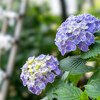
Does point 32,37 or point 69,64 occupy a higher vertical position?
point 69,64

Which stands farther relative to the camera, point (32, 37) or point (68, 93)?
point (32, 37)

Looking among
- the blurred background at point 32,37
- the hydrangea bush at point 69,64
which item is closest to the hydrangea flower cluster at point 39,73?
the hydrangea bush at point 69,64

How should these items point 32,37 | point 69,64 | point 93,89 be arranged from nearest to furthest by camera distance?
point 93,89, point 69,64, point 32,37

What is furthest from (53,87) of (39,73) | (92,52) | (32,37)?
(32,37)

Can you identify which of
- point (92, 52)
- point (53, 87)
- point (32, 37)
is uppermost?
point (92, 52)

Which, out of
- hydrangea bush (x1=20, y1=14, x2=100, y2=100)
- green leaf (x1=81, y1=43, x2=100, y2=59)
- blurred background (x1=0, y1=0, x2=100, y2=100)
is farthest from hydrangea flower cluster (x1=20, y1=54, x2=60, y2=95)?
blurred background (x1=0, y1=0, x2=100, y2=100)

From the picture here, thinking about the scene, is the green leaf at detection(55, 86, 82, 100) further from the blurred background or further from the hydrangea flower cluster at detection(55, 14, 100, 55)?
the blurred background

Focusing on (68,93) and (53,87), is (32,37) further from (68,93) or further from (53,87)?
(68,93)

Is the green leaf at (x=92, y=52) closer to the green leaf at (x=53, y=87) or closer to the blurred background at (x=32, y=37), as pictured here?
the green leaf at (x=53, y=87)
